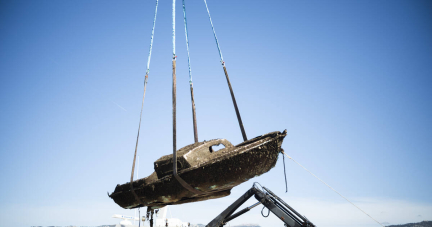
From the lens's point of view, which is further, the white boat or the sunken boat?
the white boat

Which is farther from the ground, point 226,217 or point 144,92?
point 144,92

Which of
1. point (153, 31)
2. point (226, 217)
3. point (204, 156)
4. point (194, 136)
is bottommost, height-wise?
point (226, 217)

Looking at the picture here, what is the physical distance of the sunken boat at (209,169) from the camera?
6164 millimetres

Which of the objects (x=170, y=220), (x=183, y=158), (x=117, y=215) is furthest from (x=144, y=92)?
(x=117, y=215)

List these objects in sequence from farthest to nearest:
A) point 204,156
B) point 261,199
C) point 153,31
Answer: point 261,199 → point 153,31 → point 204,156

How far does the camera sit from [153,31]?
9383 millimetres

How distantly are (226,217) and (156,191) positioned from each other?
7442 millimetres

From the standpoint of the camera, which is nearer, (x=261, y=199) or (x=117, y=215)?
(x=261, y=199)

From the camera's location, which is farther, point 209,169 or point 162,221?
point 162,221

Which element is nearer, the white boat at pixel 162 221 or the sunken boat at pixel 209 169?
the sunken boat at pixel 209 169

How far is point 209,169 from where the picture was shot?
627 centimetres

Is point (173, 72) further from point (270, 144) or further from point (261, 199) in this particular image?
point (261, 199)

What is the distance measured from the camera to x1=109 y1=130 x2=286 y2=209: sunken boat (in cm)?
616

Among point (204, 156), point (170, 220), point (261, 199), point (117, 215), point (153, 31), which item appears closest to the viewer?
point (204, 156)
